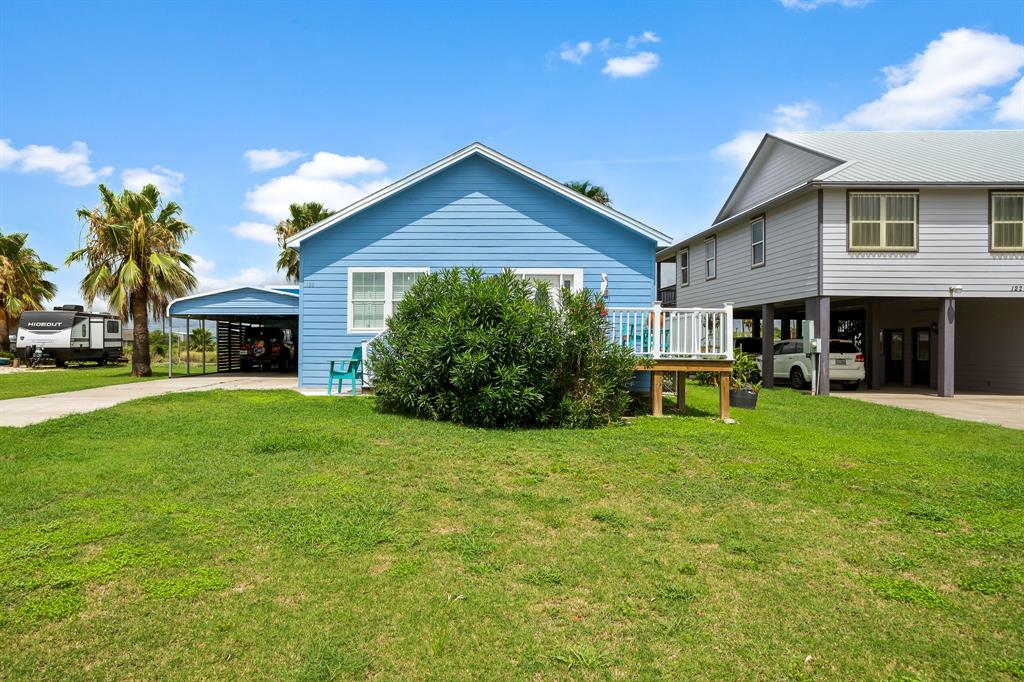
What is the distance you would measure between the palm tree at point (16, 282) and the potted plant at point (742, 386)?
35.1 m

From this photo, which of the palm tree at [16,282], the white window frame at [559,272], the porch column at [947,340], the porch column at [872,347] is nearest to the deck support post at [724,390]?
the white window frame at [559,272]

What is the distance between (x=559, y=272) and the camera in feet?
44.7

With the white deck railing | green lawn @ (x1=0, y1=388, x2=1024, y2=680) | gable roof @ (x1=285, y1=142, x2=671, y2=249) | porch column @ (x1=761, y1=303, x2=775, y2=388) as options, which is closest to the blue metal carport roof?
gable roof @ (x1=285, y1=142, x2=671, y2=249)

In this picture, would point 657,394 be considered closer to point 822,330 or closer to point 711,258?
point 822,330

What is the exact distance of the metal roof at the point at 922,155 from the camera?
52.9 feet

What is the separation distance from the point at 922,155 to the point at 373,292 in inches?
651

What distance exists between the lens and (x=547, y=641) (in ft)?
9.73

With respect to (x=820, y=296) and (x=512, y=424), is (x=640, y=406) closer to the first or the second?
(x=512, y=424)

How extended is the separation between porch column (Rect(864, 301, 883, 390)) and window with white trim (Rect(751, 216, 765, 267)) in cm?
375

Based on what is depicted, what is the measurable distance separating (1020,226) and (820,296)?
18.8 feet

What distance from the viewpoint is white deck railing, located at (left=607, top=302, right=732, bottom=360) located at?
10.3 m

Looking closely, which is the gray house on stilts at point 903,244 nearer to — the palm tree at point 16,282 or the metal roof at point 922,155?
the metal roof at point 922,155

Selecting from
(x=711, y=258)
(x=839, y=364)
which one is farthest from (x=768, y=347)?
(x=711, y=258)

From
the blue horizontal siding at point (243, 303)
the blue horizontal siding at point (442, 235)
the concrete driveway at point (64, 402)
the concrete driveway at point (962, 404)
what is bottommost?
the concrete driveway at point (962, 404)
